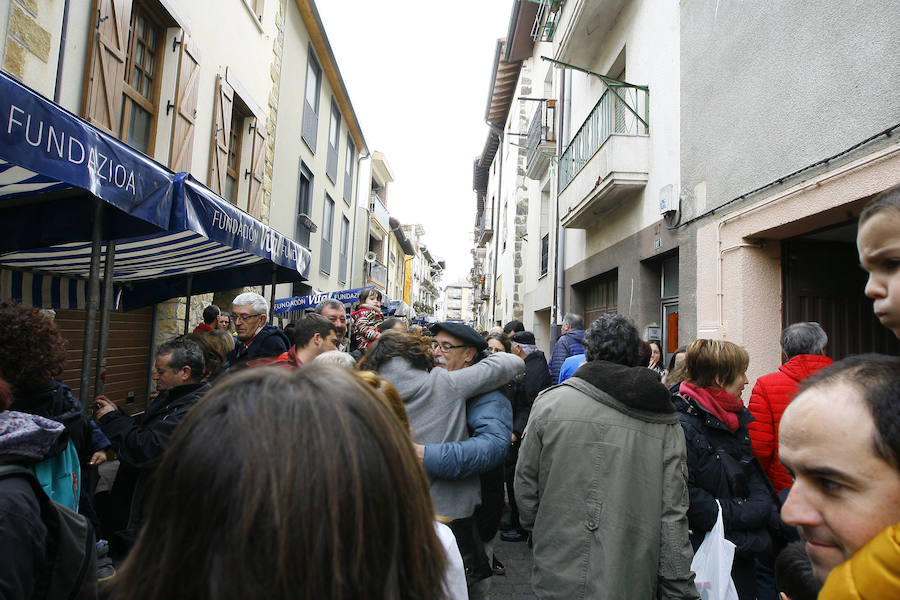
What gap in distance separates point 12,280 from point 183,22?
374cm

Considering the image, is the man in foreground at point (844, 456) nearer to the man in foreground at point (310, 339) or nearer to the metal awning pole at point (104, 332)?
the man in foreground at point (310, 339)

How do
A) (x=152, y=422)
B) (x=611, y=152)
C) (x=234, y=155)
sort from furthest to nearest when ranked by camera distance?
(x=234, y=155), (x=611, y=152), (x=152, y=422)

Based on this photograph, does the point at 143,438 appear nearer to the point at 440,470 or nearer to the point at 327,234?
the point at 440,470

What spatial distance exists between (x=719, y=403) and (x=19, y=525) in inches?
113

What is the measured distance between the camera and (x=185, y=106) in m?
6.32

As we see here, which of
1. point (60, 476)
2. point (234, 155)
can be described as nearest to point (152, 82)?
point (234, 155)

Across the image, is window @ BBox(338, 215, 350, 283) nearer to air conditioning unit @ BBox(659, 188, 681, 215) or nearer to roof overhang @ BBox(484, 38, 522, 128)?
roof overhang @ BBox(484, 38, 522, 128)

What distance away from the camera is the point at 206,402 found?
76 centimetres

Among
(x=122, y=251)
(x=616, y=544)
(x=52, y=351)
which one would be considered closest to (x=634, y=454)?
(x=616, y=544)

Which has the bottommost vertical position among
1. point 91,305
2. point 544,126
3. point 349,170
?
point 91,305

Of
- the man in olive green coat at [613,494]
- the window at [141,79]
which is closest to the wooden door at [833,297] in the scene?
the man in olive green coat at [613,494]

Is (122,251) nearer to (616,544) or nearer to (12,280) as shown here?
(12,280)

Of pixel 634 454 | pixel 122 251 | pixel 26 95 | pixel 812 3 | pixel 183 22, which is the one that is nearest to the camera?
pixel 26 95

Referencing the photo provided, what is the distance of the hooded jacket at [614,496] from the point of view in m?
2.29
